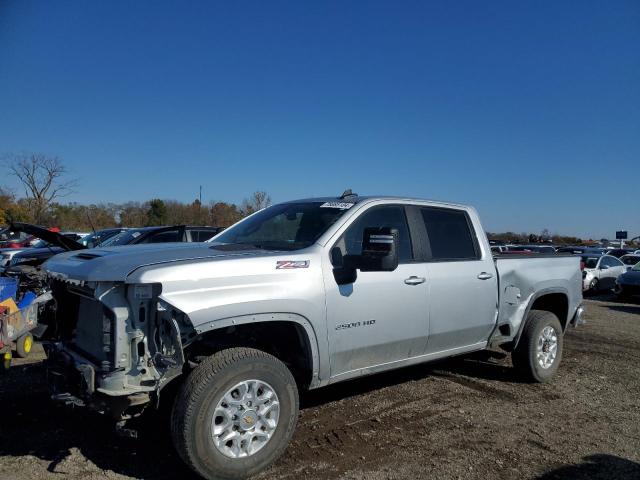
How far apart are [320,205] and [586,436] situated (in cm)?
312

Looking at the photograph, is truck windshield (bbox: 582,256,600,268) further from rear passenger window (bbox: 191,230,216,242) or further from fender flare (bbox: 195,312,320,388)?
fender flare (bbox: 195,312,320,388)

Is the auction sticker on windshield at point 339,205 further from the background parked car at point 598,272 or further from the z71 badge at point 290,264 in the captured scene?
the background parked car at point 598,272

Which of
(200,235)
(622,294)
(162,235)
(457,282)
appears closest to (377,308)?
(457,282)

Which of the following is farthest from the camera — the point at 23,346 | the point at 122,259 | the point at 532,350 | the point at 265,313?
the point at 23,346

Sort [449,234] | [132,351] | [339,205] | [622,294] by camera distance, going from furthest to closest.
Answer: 1. [622,294]
2. [449,234]
3. [339,205]
4. [132,351]

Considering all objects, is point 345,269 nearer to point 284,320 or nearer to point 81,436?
point 284,320

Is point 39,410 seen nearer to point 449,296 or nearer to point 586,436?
point 449,296

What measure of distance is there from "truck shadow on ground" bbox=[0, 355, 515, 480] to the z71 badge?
1.60 metres

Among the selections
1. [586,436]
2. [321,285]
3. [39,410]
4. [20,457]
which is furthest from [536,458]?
[39,410]

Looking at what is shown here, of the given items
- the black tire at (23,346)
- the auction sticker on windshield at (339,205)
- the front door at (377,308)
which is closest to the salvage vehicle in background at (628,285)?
the front door at (377,308)

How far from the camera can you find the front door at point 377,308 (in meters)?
3.86

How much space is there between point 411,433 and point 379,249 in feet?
5.76

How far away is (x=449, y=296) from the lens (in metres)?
4.70

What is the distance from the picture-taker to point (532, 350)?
5.65m
